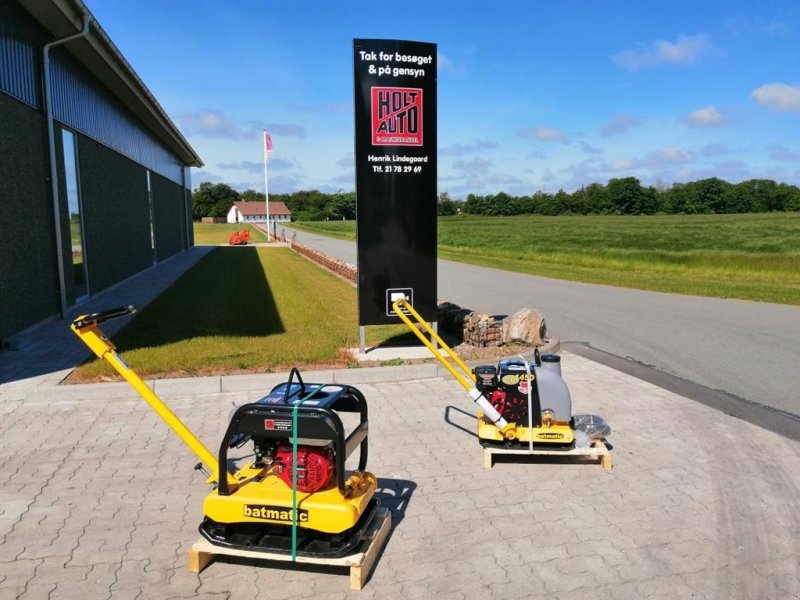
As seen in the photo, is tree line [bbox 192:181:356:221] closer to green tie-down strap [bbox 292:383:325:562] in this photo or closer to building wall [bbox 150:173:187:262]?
building wall [bbox 150:173:187:262]

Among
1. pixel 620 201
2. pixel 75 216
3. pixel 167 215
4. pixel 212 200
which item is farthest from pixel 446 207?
pixel 75 216

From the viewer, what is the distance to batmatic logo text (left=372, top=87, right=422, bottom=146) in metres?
7.98

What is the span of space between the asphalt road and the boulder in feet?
3.02

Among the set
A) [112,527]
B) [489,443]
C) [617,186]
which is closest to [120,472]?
[112,527]

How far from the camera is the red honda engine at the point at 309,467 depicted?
3307mm

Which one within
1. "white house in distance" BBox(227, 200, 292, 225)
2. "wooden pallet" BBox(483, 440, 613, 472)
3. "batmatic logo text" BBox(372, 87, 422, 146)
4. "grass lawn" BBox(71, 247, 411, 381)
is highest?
"white house in distance" BBox(227, 200, 292, 225)

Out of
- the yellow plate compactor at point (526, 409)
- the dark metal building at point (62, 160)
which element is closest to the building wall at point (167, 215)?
the dark metal building at point (62, 160)

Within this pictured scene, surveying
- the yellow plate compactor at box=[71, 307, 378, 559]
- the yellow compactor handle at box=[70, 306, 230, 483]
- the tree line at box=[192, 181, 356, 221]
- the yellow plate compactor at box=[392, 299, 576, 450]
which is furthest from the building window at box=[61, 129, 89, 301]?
the tree line at box=[192, 181, 356, 221]

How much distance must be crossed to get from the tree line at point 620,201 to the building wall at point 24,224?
10435 centimetres

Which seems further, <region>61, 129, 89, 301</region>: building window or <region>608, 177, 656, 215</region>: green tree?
<region>608, 177, 656, 215</region>: green tree

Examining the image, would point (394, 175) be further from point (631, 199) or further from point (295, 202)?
point (295, 202)

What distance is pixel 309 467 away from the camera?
331 cm

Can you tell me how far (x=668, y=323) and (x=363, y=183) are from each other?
6777 millimetres

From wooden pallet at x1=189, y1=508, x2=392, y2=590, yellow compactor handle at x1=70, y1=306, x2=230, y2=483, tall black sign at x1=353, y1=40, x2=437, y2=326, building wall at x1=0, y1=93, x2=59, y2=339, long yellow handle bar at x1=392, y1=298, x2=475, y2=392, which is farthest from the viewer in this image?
building wall at x1=0, y1=93, x2=59, y2=339
